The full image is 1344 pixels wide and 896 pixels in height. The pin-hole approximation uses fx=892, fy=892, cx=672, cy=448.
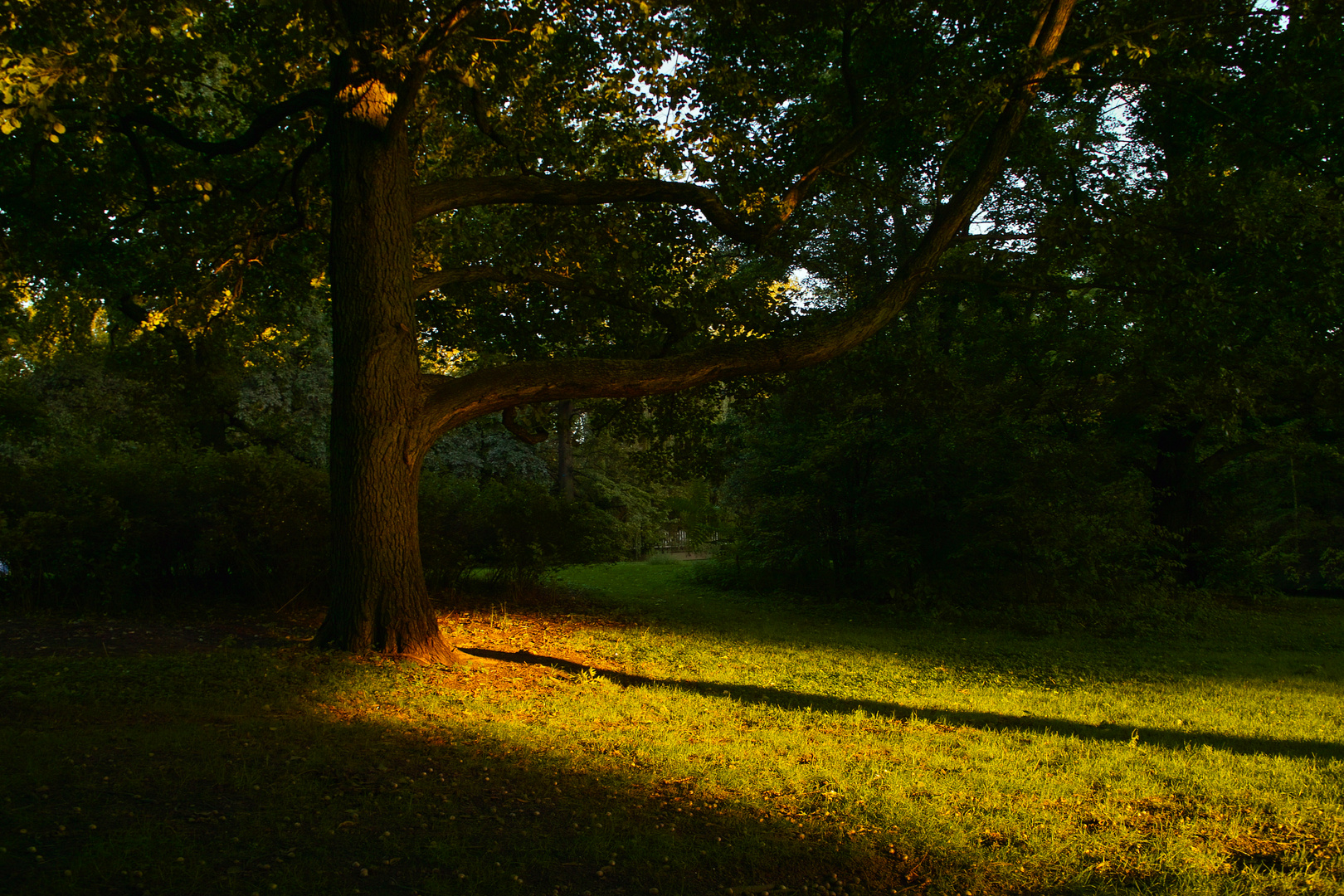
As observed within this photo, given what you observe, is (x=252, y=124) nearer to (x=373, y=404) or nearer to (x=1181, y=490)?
(x=373, y=404)

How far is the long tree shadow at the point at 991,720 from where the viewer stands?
6.42 metres

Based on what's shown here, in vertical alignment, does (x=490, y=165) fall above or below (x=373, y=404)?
above

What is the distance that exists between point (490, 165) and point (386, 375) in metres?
4.74

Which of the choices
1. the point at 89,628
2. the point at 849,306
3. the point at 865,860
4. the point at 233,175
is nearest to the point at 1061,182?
the point at 849,306

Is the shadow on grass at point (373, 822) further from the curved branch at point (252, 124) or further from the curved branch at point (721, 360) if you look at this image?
the curved branch at point (252, 124)

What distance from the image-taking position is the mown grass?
369cm

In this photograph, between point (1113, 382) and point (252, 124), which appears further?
point (1113, 382)

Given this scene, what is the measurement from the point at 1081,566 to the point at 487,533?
9.52 meters

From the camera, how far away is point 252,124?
9453mm

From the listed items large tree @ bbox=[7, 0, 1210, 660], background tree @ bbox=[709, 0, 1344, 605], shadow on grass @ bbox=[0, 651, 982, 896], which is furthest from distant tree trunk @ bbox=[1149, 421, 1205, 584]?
shadow on grass @ bbox=[0, 651, 982, 896]

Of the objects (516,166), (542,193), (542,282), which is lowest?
(542,282)

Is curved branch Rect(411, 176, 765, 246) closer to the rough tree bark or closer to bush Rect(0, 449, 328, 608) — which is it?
the rough tree bark

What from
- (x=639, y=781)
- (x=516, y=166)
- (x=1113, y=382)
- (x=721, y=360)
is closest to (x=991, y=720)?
(x=639, y=781)

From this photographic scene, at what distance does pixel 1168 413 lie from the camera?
651 inches
